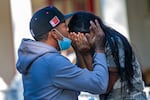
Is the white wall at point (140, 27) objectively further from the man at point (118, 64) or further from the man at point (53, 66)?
the man at point (53, 66)

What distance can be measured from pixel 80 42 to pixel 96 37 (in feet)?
0.34

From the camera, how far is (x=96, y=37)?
3.23 meters

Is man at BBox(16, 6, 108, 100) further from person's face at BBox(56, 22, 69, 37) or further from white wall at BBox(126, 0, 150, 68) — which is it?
white wall at BBox(126, 0, 150, 68)

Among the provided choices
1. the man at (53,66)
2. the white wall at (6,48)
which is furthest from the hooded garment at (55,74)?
the white wall at (6,48)

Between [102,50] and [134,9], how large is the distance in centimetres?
845

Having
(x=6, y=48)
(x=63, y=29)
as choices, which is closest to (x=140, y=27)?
(x=6, y=48)

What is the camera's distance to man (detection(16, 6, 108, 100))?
3096 mm

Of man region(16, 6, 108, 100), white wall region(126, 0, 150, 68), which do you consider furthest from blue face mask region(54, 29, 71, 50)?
white wall region(126, 0, 150, 68)

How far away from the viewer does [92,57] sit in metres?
3.28

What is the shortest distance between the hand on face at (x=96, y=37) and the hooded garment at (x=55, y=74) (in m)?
0.06

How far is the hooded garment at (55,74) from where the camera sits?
309 cm

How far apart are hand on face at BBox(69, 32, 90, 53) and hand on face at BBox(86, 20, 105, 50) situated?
0.10ft

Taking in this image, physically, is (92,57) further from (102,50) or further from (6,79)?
(6,79)

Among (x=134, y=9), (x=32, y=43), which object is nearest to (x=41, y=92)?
(x=32, y=43)
